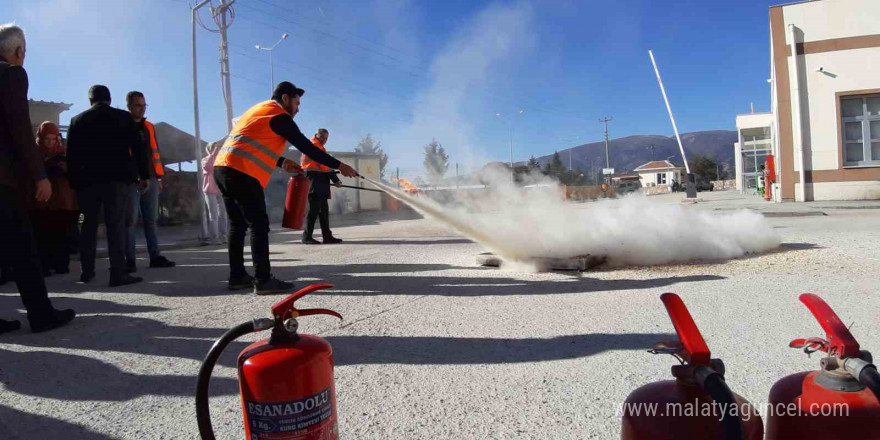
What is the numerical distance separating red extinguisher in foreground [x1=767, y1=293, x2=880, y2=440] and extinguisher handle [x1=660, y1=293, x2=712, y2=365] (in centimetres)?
26

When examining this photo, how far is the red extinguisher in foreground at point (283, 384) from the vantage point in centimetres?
135

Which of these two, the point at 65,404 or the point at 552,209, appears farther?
the point at 552,209

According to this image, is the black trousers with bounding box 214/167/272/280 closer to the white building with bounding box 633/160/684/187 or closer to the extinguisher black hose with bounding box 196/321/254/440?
the extinguisher black hose with bounding box 196/321/254/440

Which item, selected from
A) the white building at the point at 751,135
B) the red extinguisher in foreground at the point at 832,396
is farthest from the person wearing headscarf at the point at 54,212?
the white building at the point at 751,135

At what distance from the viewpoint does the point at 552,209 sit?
6355mm

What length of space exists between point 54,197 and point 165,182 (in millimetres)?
12823

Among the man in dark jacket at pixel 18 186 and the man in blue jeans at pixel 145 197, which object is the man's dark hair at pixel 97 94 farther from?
the man in dark jacket at pixel 18 186

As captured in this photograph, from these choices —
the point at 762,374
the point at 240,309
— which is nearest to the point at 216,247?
the point at 240,309

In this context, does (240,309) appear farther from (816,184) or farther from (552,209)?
(816,184)

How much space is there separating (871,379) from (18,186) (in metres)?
4.25

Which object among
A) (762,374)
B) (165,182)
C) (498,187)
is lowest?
(762,374)

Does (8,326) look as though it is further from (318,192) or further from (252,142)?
(318,192)

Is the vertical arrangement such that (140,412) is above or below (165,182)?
below

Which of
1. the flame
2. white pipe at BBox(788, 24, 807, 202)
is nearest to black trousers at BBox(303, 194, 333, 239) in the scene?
the flame
